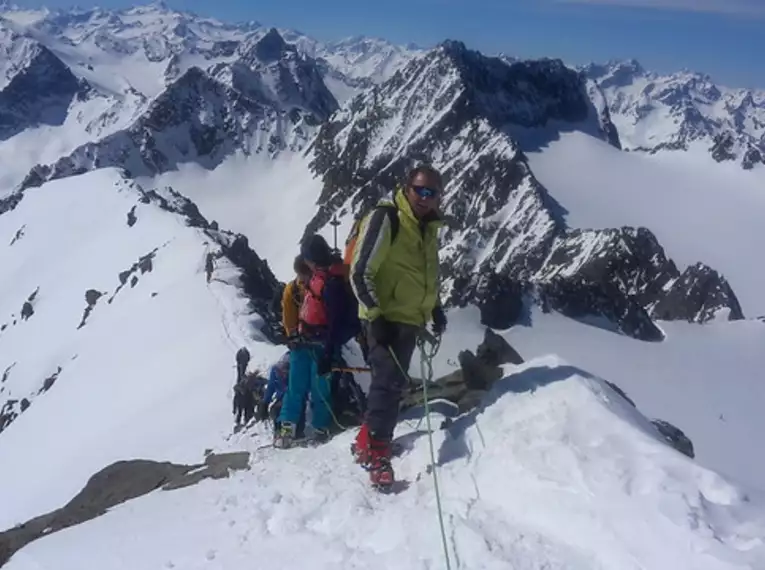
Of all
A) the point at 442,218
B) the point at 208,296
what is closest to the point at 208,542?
the point at 442,218

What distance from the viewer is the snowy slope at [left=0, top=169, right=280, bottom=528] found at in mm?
24859

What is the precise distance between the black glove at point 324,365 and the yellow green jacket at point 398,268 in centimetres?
251

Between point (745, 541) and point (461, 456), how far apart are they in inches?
139

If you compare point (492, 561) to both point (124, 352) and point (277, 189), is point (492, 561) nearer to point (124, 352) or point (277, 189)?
point (124, 352)

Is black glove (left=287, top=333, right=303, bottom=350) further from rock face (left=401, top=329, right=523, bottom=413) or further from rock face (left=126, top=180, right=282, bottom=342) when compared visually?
rock face (left=126, top=180, right=282, bottom=342)

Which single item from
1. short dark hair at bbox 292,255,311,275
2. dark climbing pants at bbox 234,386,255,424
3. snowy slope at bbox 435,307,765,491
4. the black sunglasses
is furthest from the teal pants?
snowy slope at bbox 435,307,765,491

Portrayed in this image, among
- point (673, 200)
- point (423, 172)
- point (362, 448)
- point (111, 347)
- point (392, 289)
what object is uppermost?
point (673, 200)

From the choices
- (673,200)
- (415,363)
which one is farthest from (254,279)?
(673,200)

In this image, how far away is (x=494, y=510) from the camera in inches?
341

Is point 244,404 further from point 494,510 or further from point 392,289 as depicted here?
point 494,510

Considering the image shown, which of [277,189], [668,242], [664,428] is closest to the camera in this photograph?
[664,428]

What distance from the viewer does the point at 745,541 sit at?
7262 mm

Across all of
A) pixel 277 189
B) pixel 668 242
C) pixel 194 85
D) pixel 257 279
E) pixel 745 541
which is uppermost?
pixel 194 85

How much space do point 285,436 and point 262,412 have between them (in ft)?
15.8
